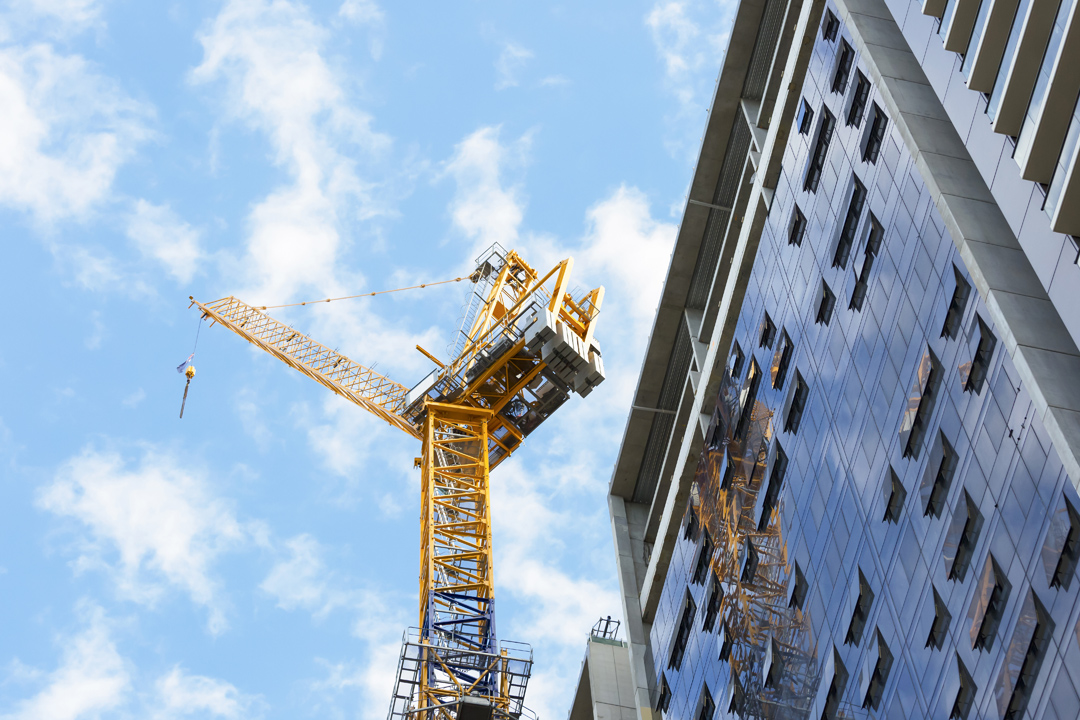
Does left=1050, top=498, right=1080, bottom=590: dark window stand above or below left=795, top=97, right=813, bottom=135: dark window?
below

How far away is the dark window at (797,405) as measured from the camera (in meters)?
48.5

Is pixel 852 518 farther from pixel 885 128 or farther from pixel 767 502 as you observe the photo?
pixel 885 128

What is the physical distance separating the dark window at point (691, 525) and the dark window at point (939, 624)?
21950mm

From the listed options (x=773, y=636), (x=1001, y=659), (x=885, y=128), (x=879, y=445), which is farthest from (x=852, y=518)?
(x=885, y=128)

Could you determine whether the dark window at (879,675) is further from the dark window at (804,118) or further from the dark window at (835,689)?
the dark window at (804,118)

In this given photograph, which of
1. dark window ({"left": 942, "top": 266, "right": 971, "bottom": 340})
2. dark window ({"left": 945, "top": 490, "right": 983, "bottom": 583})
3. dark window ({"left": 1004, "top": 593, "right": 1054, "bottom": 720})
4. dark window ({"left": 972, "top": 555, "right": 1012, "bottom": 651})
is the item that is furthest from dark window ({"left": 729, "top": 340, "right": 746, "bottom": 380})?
dark window ({"left": 1004, "top": 593, "right": 1054, "bottom": 720})

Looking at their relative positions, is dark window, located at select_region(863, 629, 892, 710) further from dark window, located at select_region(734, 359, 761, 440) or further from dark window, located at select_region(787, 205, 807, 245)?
dark window, located at select_region(787, 205, 807, 245)

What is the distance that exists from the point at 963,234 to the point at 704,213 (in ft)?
102

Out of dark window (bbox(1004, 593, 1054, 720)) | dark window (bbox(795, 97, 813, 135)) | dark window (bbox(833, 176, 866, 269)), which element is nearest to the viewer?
dark window (bbox(1004, 593, 1054, 720))

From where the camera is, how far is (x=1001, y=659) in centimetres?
3325

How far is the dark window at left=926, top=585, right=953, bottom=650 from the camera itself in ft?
118

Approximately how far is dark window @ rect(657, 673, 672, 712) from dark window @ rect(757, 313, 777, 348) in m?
16.5

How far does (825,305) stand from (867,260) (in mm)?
3473

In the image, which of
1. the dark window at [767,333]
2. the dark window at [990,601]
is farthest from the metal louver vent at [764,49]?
the dark window at [990,601]
